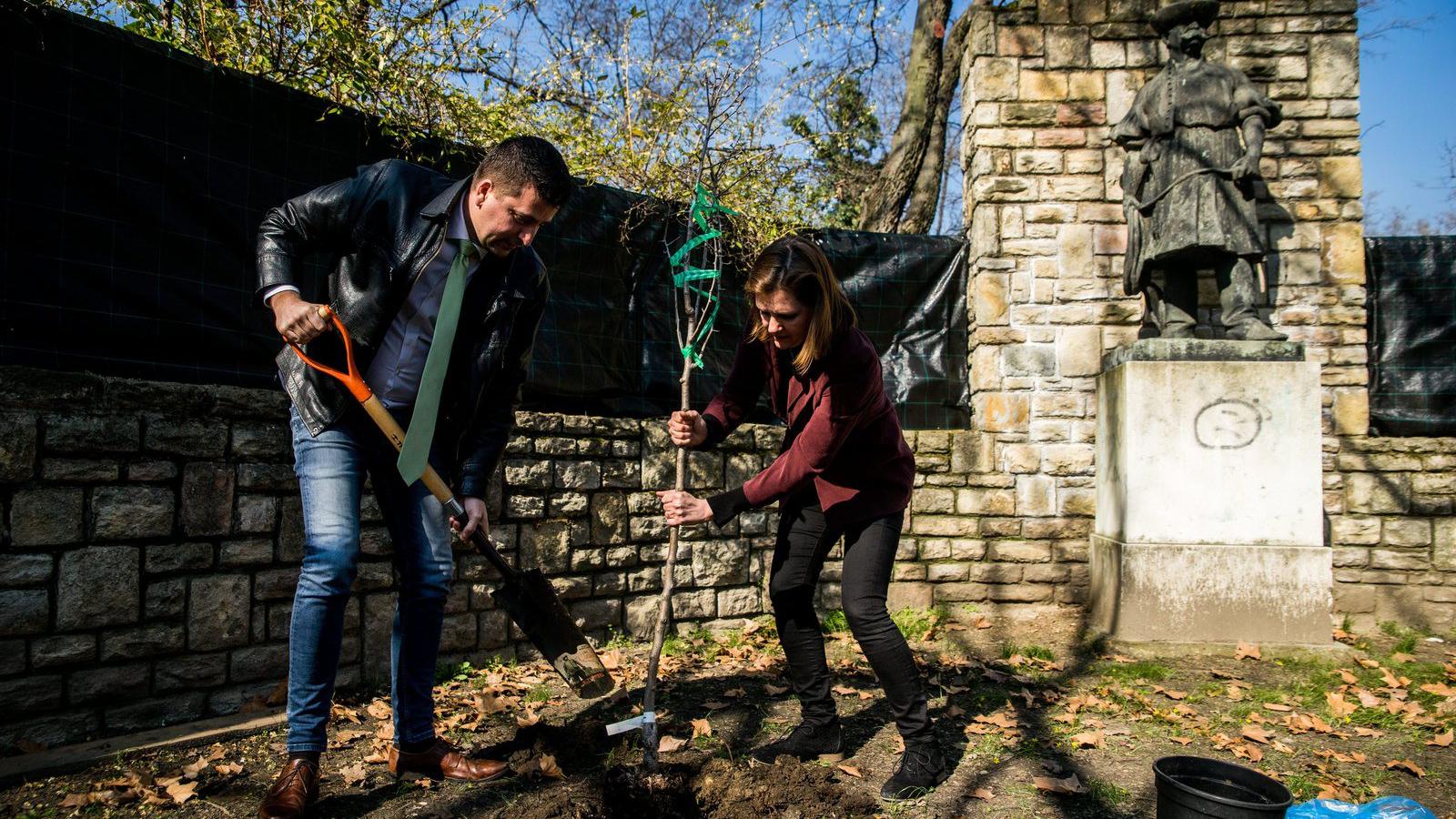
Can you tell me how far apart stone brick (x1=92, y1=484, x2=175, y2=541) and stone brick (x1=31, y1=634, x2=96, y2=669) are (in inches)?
14.3

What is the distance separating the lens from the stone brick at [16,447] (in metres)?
3.08

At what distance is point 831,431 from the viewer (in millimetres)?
2939

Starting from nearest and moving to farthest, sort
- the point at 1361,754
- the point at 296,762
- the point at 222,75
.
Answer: the point at 296,762, the point at 1361,754, the point at 222,75

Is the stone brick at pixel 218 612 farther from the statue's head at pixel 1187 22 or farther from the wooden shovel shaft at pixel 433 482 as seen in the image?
the statue's head at pixel 1187 22

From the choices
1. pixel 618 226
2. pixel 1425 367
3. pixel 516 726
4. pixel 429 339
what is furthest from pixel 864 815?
pixel 1425 367

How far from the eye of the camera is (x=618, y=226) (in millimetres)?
5590

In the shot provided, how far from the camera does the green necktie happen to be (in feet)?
8.86

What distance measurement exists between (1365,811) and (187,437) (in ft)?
13.7

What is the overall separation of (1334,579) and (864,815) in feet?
17.6

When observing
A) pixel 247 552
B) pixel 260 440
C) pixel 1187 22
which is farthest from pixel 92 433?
pixel 1187 22

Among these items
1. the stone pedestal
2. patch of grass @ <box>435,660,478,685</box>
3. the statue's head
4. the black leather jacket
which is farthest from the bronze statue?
patch of grass @ <box>435,660,478,685</box>

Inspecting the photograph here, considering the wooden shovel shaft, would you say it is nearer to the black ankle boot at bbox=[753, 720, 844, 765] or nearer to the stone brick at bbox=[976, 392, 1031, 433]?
the black ankle boot at bbox=[753, 720, 844, 765]

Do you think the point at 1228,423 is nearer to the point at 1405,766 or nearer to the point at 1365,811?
the point at 1405,766

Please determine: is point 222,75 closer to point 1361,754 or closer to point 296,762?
point 296,762
